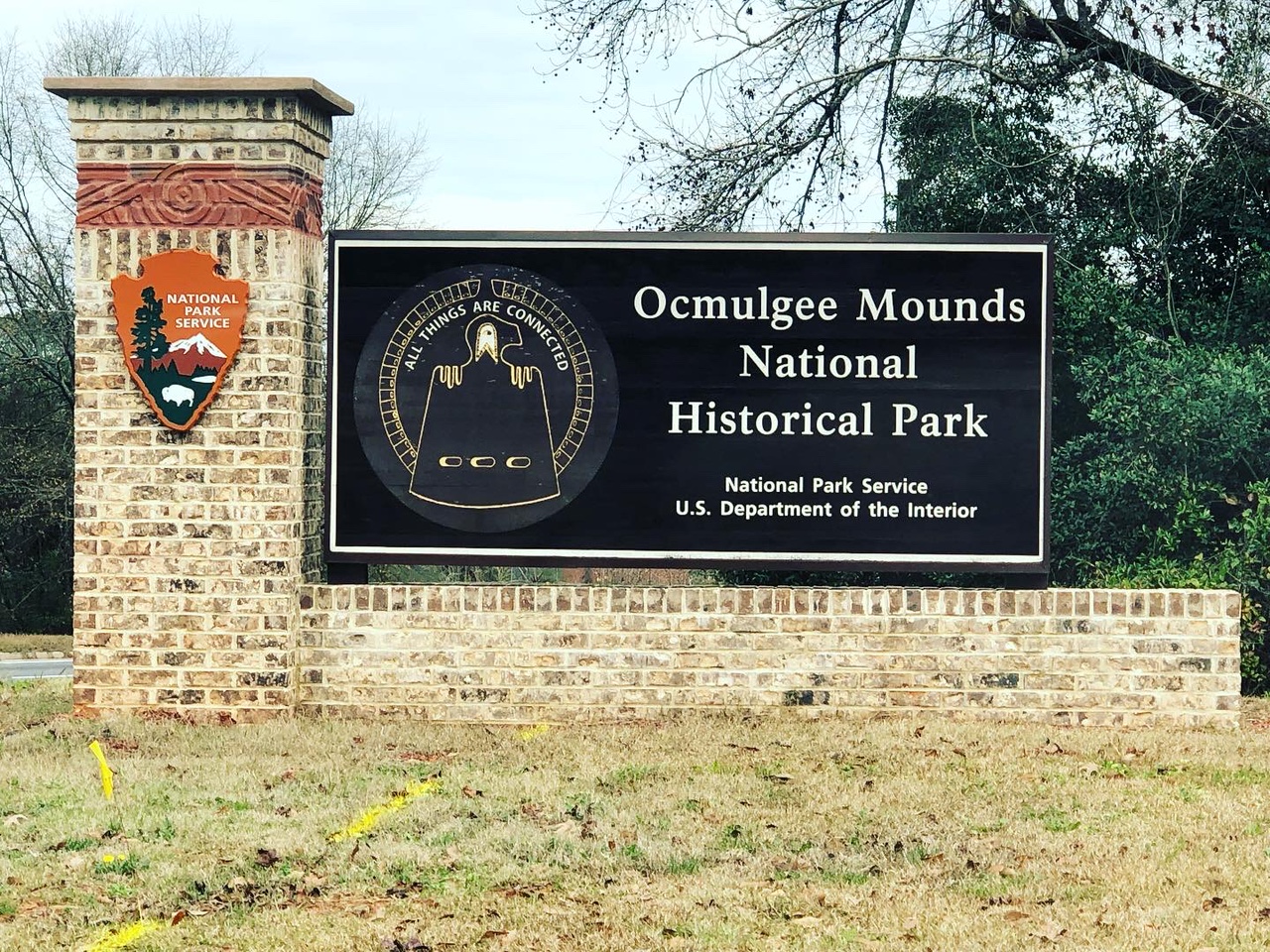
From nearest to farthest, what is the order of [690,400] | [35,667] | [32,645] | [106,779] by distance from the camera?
[106,779]
[690,400]
[35,667]
[32,645]

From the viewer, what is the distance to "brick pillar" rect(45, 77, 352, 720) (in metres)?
10.9

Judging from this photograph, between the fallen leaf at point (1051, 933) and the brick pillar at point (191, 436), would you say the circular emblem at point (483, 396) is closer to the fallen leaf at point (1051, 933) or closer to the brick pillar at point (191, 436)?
the brick pillar at point (191, 436)

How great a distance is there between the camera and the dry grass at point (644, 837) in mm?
6340

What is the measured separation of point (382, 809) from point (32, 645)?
22757 mm

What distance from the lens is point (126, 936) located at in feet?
20.5

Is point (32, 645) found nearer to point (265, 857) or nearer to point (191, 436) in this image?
point (191, 436)

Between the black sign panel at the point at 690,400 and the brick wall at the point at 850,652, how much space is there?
331mm

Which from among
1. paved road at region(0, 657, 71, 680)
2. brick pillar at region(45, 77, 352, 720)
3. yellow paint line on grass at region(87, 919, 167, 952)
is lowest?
paved road at region(0, 657, 71, 680)

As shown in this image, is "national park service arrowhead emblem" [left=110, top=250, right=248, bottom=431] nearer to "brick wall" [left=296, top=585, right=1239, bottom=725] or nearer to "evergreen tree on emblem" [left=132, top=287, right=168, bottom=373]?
"evergreen tree on emblem" [left=132, top=287, right=168, bottom=373]

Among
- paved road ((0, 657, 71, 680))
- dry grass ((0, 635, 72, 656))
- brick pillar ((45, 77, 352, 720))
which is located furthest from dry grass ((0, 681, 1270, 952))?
dry grass ((0, 635, 72, 656))

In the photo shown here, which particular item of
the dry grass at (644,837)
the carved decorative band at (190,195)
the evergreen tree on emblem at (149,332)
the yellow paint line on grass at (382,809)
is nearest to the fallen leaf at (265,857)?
the dry grass at (644,837)

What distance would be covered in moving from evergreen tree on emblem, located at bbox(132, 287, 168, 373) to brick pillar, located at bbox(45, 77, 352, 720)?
0.50 feet

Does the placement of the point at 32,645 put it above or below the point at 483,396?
below

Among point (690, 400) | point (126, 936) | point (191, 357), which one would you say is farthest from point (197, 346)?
point (126, 936)
